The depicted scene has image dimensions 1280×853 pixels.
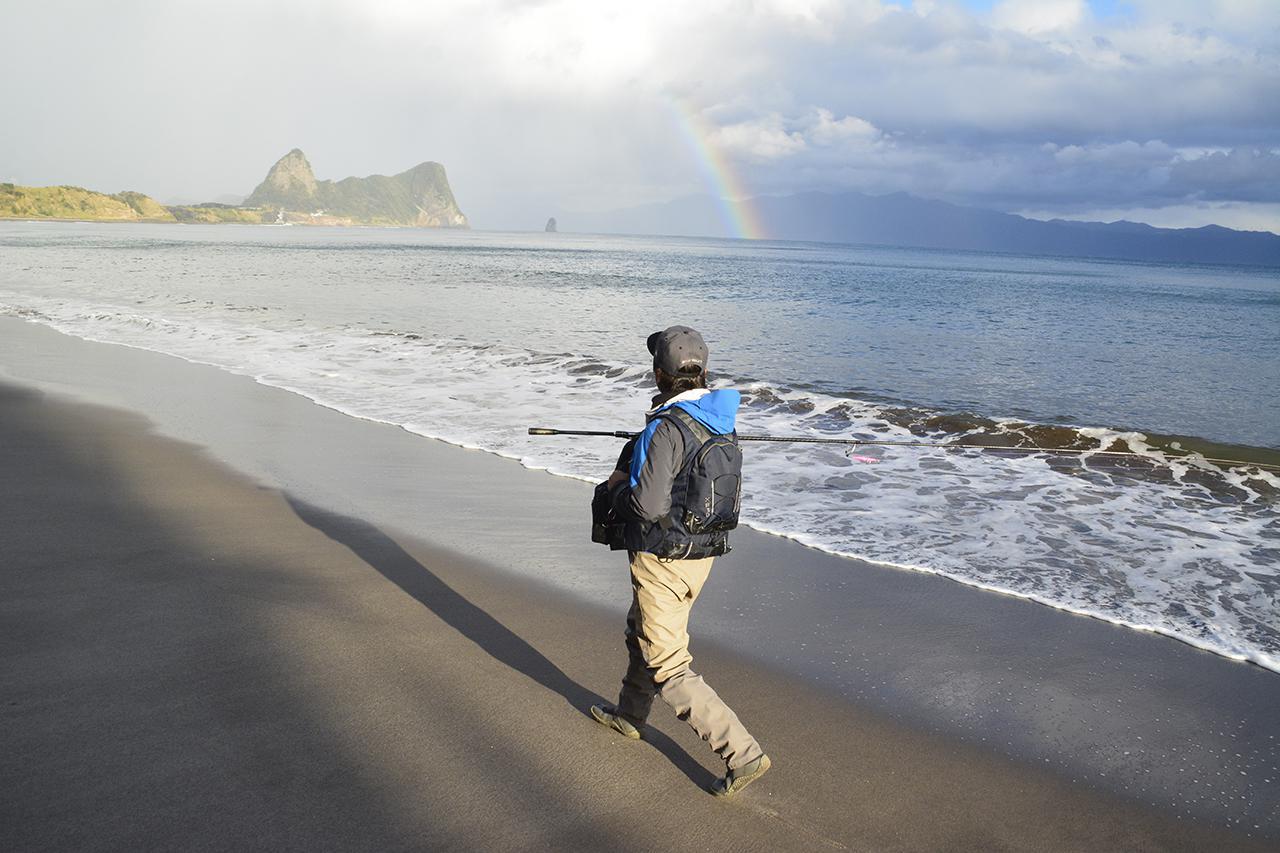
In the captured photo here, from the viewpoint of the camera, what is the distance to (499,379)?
567 inches

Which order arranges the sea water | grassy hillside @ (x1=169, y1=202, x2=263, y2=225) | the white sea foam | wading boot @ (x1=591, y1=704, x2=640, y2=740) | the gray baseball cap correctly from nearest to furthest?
the gray baseball cap → wading boot @ (x1=591, y1=704, x2=640, y2=740) → the white sea foam → the sea water → grassy hillside @ (x1=169, y1=202, x2=263, y2=225)

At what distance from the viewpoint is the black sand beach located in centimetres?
313

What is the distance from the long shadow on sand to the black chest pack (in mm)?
991

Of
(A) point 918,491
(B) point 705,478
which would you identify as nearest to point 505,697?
(B) point 705,478

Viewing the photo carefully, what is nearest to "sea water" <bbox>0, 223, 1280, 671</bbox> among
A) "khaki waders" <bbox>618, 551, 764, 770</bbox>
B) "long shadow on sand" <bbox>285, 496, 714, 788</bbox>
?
"long shadow on sand" <bbox>285, 496, 714, 788</bbox>

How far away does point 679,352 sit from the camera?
3277 mm

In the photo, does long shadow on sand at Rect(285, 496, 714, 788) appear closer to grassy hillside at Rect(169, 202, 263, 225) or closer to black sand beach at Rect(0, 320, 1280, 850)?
black sand beach at Rect(0, 320, 1280, 850)

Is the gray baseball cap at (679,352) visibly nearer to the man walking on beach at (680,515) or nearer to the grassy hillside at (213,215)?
the man walking on beach at (680,515)

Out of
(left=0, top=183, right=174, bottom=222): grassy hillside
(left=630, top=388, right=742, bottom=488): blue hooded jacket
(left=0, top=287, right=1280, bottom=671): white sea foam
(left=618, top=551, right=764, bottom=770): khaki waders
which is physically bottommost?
(left=0, top=287, right=1280, bottom=671): white sea foam

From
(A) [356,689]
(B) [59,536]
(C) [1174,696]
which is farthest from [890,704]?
(B) [59,536]

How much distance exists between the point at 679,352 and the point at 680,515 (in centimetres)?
61

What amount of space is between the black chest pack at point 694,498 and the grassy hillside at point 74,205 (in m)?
151

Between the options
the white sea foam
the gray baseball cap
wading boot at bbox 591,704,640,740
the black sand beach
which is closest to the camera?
the black sand beach

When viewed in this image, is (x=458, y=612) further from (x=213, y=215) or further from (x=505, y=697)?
(x=213, y=215)
